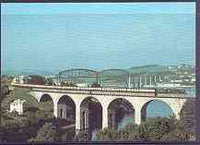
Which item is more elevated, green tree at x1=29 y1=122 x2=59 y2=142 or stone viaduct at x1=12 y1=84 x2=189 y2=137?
stone viaduct at x1=12 y1=84 x2=189 y2=137

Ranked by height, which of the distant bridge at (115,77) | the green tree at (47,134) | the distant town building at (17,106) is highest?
the distant bridge at (115,77)

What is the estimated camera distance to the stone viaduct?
10.8 ft

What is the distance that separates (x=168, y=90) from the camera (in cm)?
329

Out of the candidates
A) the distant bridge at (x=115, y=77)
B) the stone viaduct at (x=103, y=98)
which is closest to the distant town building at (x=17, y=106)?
the stone viaduct at (x=103, y=98)

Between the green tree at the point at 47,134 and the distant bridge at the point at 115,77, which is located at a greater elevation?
the distant bridge at the point at 115,77

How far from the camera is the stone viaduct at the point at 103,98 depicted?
130 inches

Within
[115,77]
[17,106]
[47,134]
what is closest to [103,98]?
[115,77]

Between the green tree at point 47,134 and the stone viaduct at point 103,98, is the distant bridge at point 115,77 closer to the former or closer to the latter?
the stone viaduct at point 103,98

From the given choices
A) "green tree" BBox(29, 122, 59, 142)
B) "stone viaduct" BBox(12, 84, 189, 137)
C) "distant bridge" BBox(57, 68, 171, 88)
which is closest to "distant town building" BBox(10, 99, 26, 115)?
"stone viaduct" BBox(12, 84, 189, 137)

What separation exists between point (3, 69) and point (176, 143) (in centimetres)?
151

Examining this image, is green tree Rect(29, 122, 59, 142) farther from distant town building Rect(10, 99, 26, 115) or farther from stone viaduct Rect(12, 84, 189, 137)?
distant town building Rect(10, 99, 26, 115)

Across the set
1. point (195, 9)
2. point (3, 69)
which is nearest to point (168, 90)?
point (195, 9)

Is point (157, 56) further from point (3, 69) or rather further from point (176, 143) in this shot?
point (3, 69)

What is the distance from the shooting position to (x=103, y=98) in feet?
10.8
